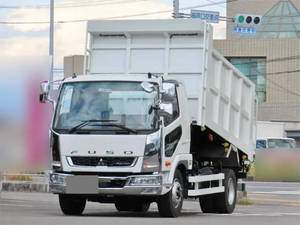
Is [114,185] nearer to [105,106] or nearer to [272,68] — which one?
[105,106]

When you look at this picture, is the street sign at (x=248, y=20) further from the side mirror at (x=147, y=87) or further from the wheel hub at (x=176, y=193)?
the side mirror at (x=147, y=87)

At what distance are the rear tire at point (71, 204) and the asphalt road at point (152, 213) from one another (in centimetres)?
17

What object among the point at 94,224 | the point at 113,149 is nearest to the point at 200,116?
the point at 113,149

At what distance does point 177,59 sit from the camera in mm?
17156

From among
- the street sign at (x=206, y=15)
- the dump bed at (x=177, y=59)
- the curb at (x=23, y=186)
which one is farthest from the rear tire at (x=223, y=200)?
the street sign at (x=206, y=15)

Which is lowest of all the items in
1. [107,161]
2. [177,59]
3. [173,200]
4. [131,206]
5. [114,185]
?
[131,206]

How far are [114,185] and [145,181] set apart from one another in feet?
1.73

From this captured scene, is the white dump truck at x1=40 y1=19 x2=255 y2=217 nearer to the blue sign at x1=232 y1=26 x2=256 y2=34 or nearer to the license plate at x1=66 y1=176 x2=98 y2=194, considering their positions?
the license plate at x1=66 y1=176 x2=98 y2=194

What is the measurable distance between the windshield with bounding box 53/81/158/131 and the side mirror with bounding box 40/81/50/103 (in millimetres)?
285

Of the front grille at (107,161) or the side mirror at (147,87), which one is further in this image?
the side mirror at (147,87)

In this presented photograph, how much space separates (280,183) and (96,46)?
18.1 metres

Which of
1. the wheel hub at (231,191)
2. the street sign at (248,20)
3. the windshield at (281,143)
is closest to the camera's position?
the wheel hub at (231,191)

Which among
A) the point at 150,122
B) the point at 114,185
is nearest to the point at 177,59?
the point at 150,122

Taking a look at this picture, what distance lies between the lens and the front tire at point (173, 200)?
15.9m
